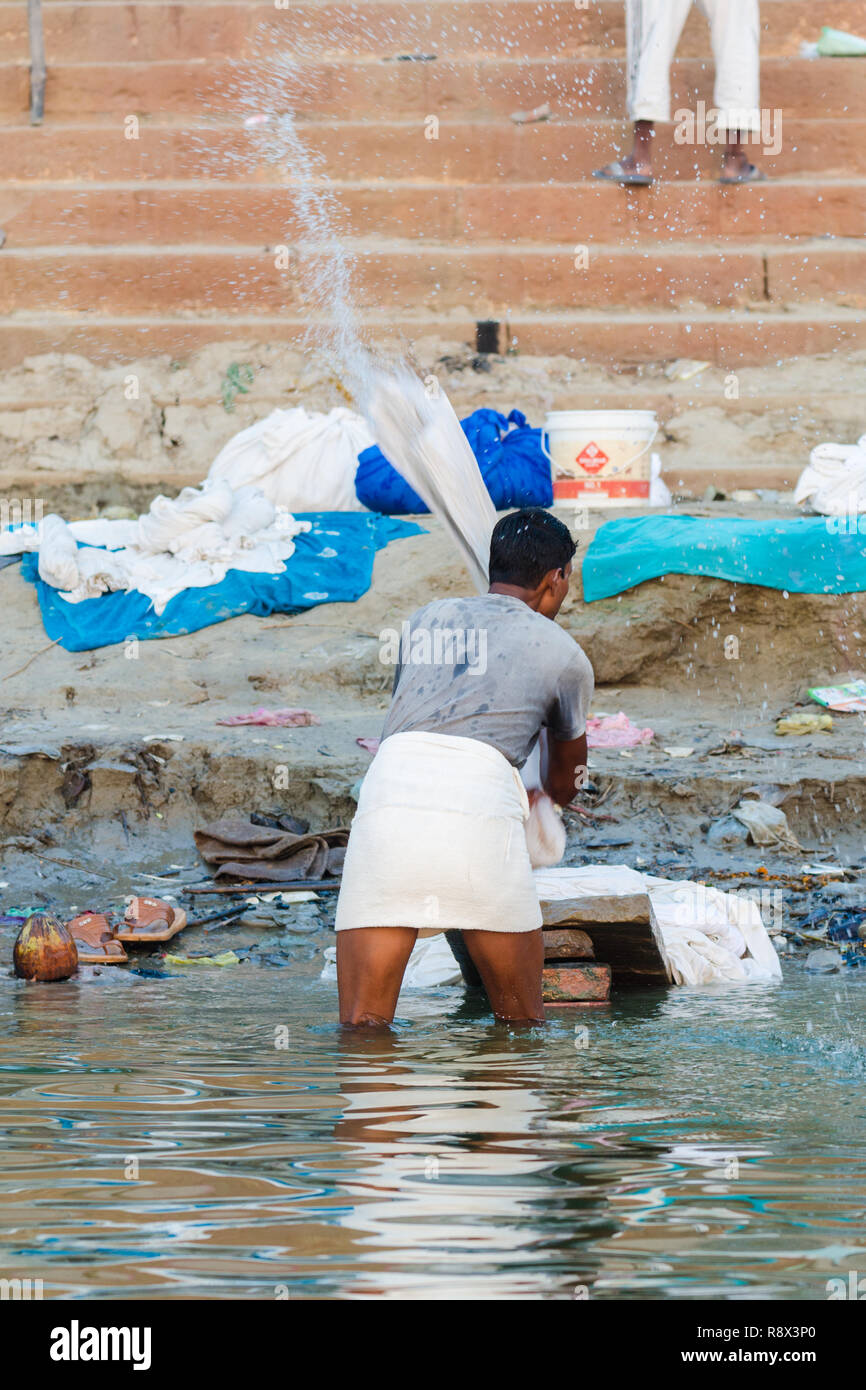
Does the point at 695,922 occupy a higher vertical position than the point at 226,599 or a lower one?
lower

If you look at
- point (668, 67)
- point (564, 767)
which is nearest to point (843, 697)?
point (564, 767)

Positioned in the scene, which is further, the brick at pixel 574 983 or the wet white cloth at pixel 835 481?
the wet white cloth at pixel 835 481

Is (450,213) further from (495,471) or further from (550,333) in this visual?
(495,471)

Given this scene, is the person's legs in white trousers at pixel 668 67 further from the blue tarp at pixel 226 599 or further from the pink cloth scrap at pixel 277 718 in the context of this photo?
the pink cloth scrap at pixel 277 718

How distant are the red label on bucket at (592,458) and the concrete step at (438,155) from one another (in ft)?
12.4

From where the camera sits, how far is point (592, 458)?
945 centimetres

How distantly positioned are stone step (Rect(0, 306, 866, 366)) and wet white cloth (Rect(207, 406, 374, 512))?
4.59 feet

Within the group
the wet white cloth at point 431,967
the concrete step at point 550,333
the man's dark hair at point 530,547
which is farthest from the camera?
the concrete step at point 550,333

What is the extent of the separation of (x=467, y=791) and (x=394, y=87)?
31.7 ft

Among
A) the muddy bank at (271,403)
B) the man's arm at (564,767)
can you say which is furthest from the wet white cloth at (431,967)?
the muddy bank at (271,403)

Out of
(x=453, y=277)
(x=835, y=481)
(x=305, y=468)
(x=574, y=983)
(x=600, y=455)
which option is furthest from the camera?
(x=453, y=277)

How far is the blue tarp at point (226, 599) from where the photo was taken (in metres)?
9.44
